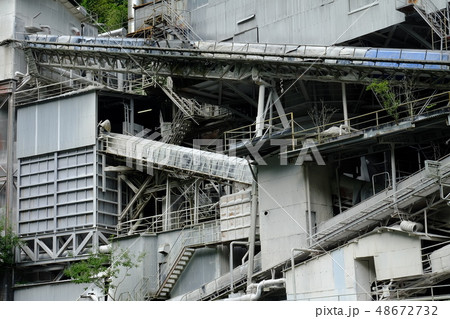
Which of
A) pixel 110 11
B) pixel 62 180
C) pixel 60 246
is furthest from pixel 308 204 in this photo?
pixel 110 11

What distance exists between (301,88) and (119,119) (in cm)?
1692

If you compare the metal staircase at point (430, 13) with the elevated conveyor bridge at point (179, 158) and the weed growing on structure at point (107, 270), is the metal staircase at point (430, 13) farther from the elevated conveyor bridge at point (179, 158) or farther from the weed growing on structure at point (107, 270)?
the weed growing on structure at point (107, 270)

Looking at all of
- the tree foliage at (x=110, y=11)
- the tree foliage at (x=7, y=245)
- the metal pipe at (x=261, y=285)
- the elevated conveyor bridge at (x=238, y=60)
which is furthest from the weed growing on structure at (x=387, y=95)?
the tree foliage at (x=110, y=11)

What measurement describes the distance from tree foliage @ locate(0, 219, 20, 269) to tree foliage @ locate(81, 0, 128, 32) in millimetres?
22147

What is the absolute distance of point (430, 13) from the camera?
40.2 metres

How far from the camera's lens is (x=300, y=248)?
36.3 m

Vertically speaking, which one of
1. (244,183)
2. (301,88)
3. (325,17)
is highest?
(325,17)

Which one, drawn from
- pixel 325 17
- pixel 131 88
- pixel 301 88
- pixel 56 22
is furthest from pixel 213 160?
pixel 56 22

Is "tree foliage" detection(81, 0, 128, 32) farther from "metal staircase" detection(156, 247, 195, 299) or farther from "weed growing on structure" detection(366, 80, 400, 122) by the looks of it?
"weed growing on structure" detection(366, 80, 400, 122)

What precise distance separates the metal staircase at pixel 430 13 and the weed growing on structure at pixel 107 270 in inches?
710

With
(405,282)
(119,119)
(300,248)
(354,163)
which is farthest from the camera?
(119,119)

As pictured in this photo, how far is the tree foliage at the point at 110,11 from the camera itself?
6912 cm

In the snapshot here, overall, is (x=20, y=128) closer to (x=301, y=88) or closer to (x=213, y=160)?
(x=213, y=160)

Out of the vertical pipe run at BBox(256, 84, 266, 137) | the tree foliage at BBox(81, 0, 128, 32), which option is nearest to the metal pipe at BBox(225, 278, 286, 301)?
the vertical pipe run at BBox(256, 84, 266, 137)
